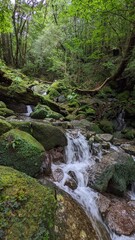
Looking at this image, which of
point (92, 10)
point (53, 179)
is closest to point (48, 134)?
point (53, 179)

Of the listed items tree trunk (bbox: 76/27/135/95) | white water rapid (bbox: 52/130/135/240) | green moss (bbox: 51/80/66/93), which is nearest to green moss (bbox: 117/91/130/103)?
tree trunk (bbox: 76/27/135/95)

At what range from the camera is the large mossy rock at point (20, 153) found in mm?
3701

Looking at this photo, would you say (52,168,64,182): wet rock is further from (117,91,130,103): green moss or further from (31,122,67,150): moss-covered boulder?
(117,91,130,103): green moss

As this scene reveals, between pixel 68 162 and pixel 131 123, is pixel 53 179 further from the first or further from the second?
pixel 131 123

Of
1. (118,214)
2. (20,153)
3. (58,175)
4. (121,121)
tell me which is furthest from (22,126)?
(121,121)

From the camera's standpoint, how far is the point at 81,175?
4594 mm

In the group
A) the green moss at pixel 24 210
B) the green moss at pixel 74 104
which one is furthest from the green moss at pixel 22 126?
the green moss at pixel 74 104

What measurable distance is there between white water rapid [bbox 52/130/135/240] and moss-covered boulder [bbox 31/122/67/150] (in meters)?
0.49

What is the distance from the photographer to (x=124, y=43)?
959 cm

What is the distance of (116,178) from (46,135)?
205 cm

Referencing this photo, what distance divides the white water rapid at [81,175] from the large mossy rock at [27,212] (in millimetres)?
782

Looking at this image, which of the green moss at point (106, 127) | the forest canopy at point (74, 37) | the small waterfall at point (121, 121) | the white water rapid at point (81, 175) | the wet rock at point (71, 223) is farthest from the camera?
the small waterfall at point (121, 121)

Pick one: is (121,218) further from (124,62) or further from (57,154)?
(124,62)

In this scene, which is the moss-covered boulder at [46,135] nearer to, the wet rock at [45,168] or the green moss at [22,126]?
the green moss at [22,126]
